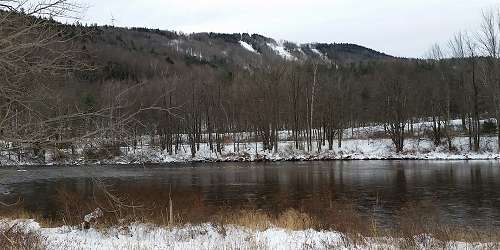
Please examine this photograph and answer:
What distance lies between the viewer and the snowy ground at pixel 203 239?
39.3 feet

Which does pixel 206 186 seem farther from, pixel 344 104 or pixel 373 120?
pixel 373 120

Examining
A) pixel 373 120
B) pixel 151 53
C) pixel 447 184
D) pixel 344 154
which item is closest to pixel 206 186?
pixel 447 184

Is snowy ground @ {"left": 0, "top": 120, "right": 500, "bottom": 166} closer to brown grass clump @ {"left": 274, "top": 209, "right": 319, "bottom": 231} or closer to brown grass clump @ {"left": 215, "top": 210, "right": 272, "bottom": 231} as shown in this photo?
brown grass clump @ {"left": 215, "top": 210, "right": 272, "bottom": 231}

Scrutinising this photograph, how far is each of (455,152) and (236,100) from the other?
1403 inches

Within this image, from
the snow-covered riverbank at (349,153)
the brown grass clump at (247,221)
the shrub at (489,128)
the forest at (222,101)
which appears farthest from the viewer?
the shrub at (489,128)

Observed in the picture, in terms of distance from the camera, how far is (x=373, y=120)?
84625 mm

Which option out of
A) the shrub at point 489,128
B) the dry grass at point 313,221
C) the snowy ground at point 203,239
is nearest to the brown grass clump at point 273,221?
the dry grass at point 313,221

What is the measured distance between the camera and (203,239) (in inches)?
548

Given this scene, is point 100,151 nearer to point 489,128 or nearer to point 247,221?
point 247,221

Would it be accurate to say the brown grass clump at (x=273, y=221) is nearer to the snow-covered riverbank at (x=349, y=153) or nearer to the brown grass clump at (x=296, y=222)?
the brown grass clump at (x=296, y=222)

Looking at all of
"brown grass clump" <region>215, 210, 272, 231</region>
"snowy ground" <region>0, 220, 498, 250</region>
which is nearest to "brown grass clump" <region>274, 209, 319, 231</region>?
"brown grass clump" <region>215, 210, 272, 231</region>

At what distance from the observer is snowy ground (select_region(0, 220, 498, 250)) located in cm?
1198

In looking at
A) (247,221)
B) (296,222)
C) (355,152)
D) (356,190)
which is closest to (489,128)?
(355,152)

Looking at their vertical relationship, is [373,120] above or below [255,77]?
below
